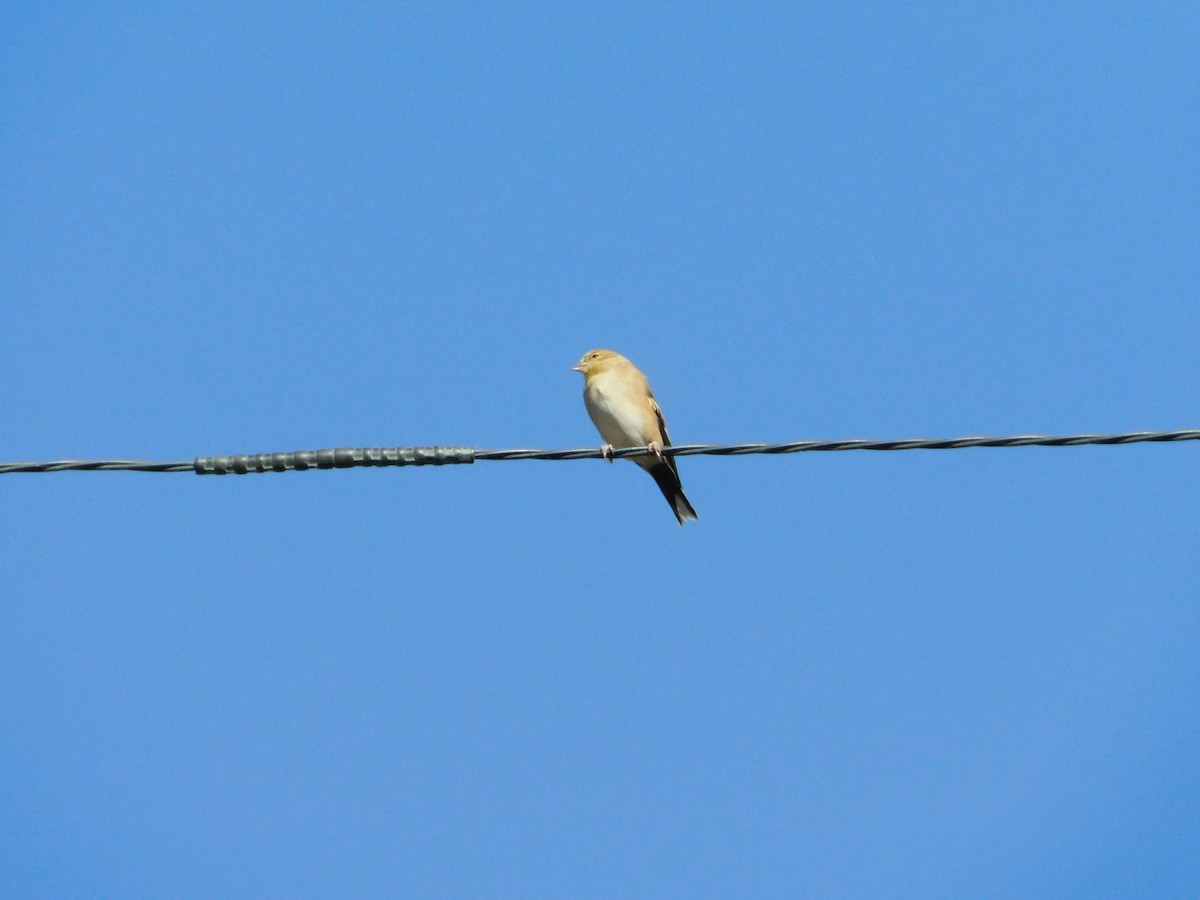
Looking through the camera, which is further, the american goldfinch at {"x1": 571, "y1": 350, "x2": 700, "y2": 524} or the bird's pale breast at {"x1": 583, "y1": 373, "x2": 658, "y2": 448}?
the bird's pale breast at {"x1": 583, "y1": 373, "x2": 658, "y2": 448}

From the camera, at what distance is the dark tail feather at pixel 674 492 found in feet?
32.9

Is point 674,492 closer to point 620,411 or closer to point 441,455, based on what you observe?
point 620,411

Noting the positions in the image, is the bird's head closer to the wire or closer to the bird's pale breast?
the bird's pale breast

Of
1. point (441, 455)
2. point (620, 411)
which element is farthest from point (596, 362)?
point (441, 455)

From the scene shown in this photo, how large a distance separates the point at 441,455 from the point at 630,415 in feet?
14.0

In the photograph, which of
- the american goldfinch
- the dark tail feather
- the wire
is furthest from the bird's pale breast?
the wire

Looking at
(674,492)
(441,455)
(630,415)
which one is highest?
(630,415)

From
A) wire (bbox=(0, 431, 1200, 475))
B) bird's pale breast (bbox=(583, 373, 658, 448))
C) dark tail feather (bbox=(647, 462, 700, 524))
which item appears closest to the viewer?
wire (bbox=(0, 431, 1200, 475))

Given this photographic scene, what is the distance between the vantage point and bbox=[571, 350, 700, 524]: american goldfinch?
10.0m

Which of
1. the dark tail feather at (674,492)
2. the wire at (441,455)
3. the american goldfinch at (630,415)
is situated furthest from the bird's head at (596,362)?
the wire at (441,455)

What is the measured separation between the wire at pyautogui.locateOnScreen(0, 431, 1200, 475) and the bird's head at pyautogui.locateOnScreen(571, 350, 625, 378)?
439 cm

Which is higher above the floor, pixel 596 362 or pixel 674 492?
pixel 596 362

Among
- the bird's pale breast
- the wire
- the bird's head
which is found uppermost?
the bird's head

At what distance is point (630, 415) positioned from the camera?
10.3 m
